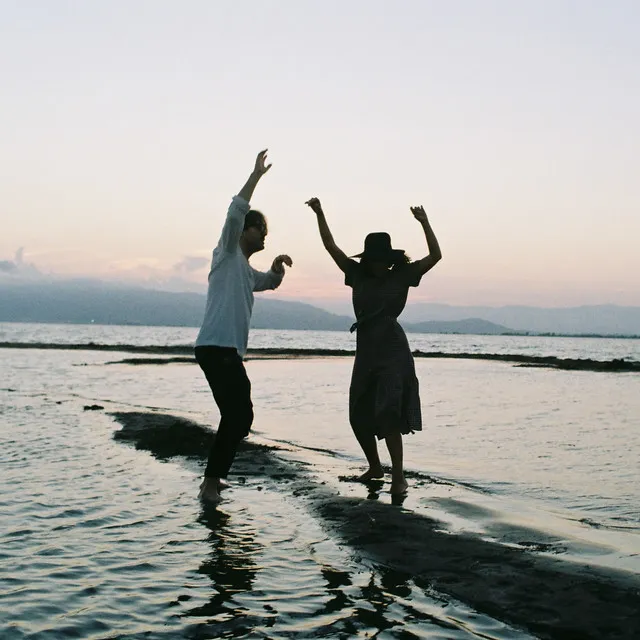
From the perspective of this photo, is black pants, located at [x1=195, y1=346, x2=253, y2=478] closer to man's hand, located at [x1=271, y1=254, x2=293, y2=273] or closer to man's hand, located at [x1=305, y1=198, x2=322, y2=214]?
man's hand, located at [x1=271, y1=254, x2=293, y2=273]

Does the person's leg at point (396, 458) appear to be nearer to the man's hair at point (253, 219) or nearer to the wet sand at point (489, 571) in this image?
the wet sand at point (489, 571)

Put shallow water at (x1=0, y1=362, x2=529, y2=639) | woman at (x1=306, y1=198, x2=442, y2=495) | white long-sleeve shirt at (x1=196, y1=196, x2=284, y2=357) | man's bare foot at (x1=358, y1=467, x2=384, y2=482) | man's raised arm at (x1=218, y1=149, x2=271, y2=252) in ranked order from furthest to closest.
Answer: man's bare foot at (x1=358, y1=467, x2=384, y2=482)
woman at (x1=306, y1=198, x2=442, y2=495)
white long-sleeve shirt at (x1=196, y1=196, x2=284, y2=357)
man's raised arm at (x1=218, y1=149, x2=271, y2=252)
shallow water at (x1=0, y1=362, x2=529, y2=639)

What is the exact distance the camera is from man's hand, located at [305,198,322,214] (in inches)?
264

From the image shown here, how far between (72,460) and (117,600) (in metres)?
4.66

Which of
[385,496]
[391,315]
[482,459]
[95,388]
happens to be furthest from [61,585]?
A: [95,388]

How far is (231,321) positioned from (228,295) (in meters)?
0.20

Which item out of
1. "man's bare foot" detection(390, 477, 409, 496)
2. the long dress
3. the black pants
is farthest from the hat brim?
"man's bare foot" detection(390, 477, 409, 496)

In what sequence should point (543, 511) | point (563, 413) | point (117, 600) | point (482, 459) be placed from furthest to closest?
point (563, 413) < point (482, 459) < point (543, 511) < point (117, 600)

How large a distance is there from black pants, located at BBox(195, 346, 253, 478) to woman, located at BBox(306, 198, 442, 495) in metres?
1.07

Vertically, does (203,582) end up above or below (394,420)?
below

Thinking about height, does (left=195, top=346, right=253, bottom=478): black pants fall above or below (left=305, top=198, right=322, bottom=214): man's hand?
below

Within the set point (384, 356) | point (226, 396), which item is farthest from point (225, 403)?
point (384, 356)

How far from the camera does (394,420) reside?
6508 mm

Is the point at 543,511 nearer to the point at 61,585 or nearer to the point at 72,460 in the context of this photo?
the point at 61,585
